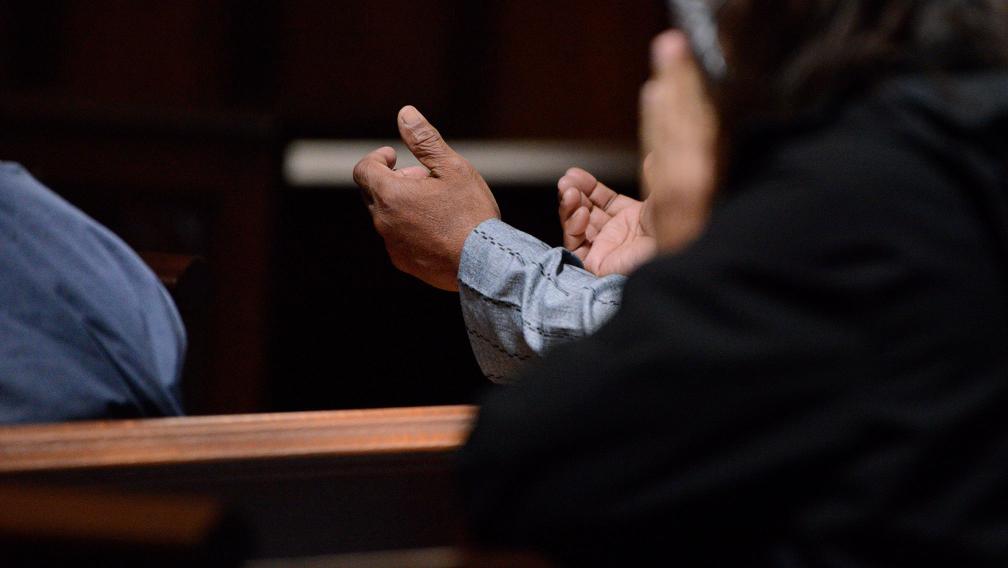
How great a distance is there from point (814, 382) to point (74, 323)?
889 mm

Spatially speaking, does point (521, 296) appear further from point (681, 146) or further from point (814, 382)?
point (814, 382)

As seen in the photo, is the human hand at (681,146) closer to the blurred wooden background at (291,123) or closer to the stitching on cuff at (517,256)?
the stitching on cuff at (517,256)

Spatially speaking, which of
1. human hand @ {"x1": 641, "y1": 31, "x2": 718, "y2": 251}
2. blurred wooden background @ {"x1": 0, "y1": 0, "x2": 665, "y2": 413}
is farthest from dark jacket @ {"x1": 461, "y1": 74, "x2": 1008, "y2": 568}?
blurred wooden background @ {"x1": 0, "y1": 0, "x2": 665, "y2": 413}

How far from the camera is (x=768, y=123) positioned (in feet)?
2.16

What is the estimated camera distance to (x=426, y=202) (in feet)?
3.99

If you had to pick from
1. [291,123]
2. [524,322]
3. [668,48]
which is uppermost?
[668,48]

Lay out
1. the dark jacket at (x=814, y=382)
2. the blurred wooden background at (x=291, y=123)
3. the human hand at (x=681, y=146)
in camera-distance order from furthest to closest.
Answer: the blurred wooden background at (x=291, y=123) → the human hand at (x=681, y=146) → the dark jacket at (x=814, y=382)

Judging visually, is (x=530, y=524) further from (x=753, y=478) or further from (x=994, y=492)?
(x=994, y=492)

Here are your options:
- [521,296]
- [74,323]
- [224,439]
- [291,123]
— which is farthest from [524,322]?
[291,123]

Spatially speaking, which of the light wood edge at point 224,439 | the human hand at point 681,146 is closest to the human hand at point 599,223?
the light wood edge at point 224,439

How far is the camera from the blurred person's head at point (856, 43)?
668 millimetres

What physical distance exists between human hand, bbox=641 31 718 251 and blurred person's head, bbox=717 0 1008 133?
0.08m

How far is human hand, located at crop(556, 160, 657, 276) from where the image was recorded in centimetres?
129

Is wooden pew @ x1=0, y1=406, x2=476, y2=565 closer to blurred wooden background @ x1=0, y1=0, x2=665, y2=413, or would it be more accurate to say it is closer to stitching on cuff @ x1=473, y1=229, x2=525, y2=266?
stitching on cuff @ x1=473, y1=229, x2=525, y2=266
